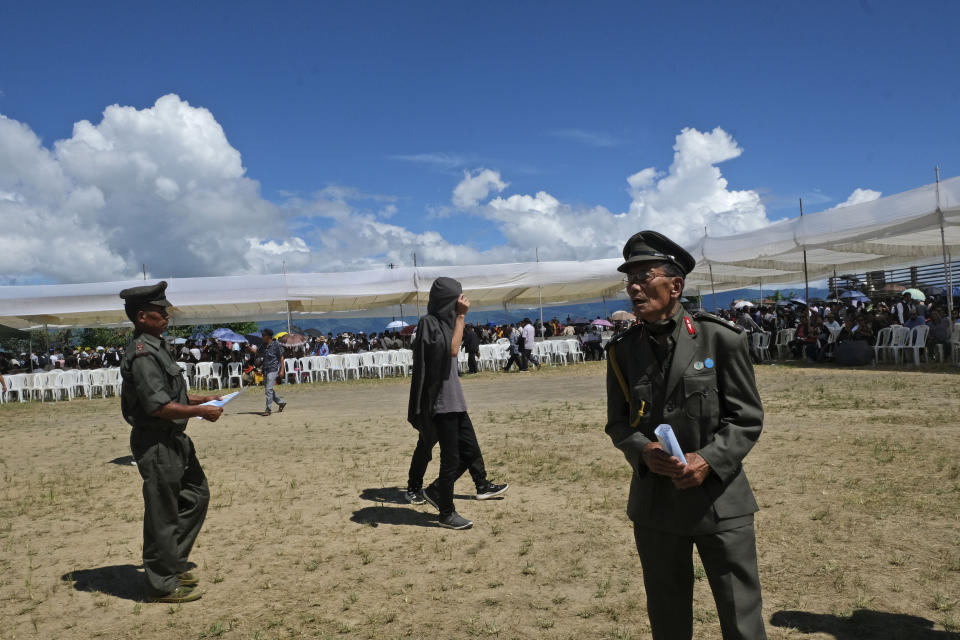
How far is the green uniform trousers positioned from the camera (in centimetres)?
219

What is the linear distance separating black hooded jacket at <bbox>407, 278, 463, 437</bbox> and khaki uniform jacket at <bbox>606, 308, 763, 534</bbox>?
3.00 meters

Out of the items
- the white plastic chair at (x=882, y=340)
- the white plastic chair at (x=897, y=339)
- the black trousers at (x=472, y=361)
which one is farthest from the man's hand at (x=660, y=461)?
the black trousers at (x=472, y=361)

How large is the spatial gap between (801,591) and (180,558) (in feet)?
12.0

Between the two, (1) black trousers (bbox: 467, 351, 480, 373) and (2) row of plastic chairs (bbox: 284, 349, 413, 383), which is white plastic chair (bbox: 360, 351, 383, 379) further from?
(1) black trousers (bbox: 467, 351, 480, 373)

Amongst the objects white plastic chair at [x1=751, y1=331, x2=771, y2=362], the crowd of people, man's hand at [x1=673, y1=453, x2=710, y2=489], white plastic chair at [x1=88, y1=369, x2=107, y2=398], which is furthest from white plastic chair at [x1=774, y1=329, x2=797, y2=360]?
white plastic chair at [x1=88, y1=369, x2=107, y2=398]

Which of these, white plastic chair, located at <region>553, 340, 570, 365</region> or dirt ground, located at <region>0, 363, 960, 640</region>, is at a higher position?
white plastic chair, located at <region>553, 340, 570, 365</region>

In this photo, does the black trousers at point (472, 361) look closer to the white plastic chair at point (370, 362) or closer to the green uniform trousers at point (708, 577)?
the white plastic chair at point (370, 362)

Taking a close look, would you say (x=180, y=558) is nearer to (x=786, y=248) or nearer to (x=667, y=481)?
(x=667, y=481)

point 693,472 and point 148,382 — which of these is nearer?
point 693,472

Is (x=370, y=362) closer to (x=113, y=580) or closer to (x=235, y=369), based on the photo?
(x=235, y=369)

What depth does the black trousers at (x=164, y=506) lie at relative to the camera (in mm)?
4074

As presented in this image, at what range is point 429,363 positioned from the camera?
206 inches

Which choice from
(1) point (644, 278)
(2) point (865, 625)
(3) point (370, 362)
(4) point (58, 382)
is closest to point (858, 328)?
(3) point (370, 362)

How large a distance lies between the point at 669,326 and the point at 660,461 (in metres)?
0.46
